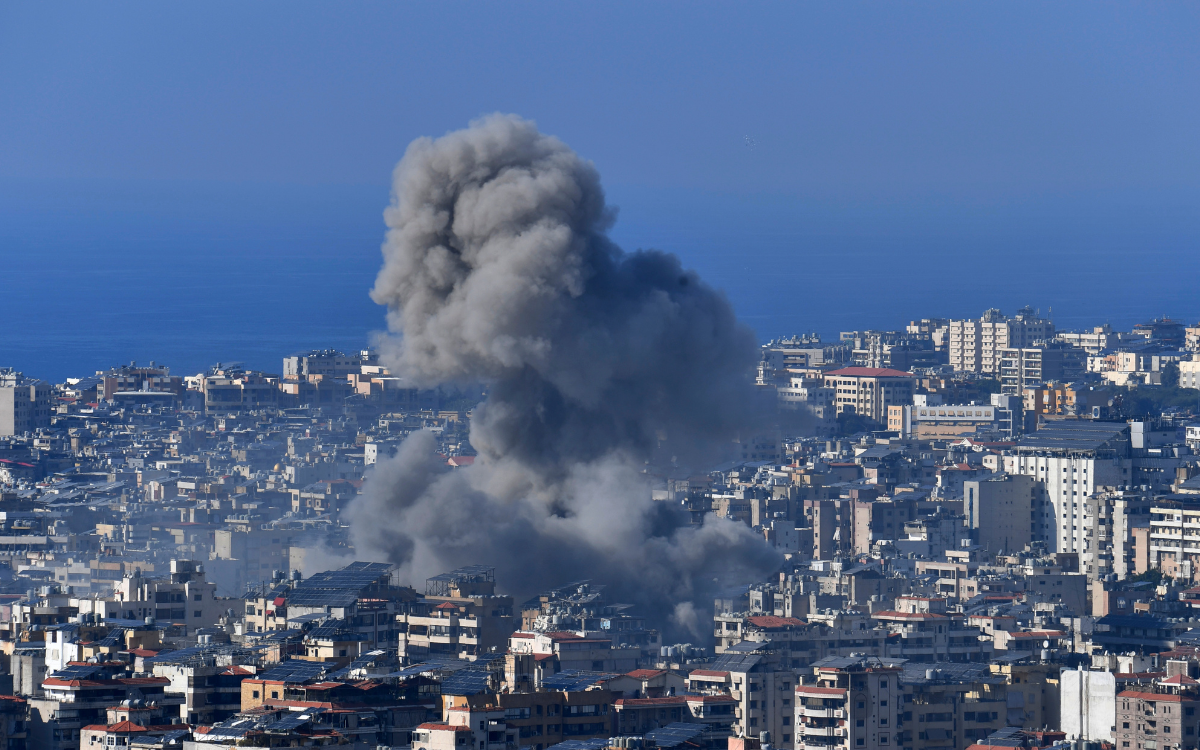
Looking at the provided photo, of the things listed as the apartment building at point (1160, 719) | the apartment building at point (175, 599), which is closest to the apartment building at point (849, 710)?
the apartment building at point (1160, 719)

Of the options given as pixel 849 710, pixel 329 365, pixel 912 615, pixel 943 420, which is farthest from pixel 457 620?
pixel 329 365

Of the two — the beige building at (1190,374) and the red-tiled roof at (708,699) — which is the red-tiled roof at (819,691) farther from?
the beige building at (1190,374)

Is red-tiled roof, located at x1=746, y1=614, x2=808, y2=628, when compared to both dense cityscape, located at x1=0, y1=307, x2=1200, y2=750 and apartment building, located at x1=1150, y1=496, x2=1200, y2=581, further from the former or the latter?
apartment building, located at x1=1150, y1=496, x2=1200, y2=581

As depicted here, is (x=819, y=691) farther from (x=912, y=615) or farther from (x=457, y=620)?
(x=912, y=615)

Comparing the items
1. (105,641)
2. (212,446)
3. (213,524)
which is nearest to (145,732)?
(105,641)

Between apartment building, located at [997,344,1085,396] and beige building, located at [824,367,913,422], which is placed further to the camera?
apartment building, located at [997,344,1085,396]

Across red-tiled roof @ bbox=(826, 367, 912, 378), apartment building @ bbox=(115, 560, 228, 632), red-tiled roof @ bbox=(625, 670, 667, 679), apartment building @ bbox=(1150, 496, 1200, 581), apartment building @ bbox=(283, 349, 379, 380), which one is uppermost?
apartment building @ bbox=(283, 349, 379, 380)

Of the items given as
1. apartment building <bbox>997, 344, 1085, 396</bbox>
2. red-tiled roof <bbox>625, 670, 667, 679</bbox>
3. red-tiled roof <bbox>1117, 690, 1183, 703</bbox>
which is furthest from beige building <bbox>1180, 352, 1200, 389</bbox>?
red-tiled roof <bbox>625, 670, 667, 679</bbox>
